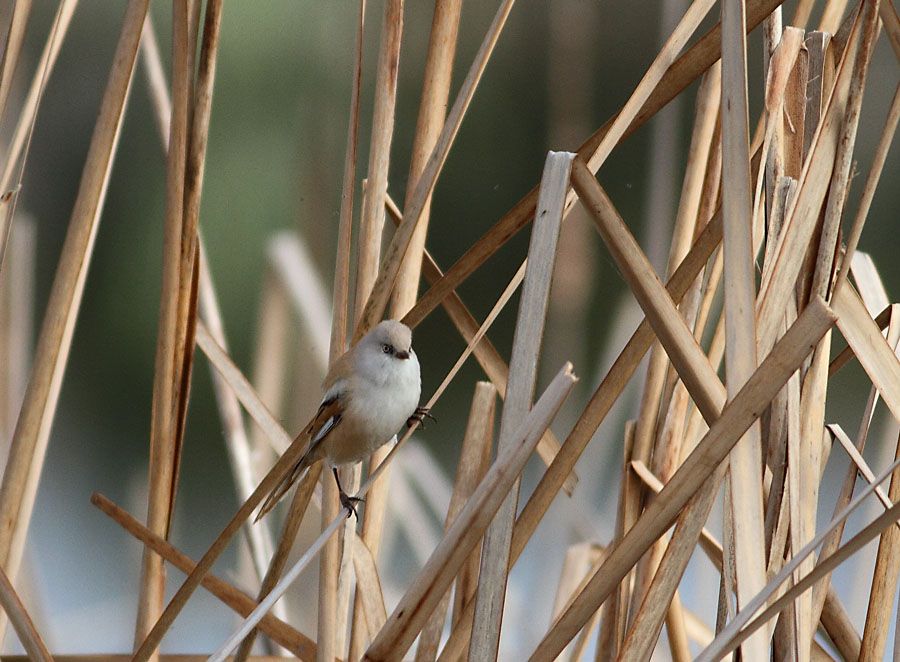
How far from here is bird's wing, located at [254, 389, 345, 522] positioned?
1212 millimetres

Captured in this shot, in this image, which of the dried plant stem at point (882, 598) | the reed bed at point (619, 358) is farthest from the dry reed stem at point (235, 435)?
the dried plant stem at point (882, 598)

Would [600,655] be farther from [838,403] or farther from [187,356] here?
[838,403]

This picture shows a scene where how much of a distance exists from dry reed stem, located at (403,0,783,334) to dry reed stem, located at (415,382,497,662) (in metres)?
0.17

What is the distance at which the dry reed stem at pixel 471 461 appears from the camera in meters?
1.25

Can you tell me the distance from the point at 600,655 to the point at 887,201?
2.36 meters

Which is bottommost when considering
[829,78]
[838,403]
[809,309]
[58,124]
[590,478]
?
[809,309]

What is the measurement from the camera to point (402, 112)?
3.24 metres

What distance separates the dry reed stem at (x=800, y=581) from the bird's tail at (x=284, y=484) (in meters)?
0.60

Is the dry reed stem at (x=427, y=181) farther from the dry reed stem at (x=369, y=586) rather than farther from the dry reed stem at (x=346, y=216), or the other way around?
the dry reed stem at (x=369, y=586)

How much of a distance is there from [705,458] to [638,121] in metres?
0.39

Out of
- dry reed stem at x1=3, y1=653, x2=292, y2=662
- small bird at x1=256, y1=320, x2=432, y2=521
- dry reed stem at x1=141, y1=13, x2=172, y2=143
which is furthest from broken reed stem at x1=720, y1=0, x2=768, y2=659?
dry reed stem at x1=141, y1=13, x2=172, y2=143

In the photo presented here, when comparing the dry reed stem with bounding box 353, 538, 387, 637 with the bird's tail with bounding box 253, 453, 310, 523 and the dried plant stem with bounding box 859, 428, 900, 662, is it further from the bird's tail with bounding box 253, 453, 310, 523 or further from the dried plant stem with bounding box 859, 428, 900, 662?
the dried plant stem with bounding box 859, 428, 900, 662

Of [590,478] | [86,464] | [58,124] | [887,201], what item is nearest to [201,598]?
[86,464]

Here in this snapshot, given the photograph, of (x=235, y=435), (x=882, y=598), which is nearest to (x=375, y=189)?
(x=882, y=598)
